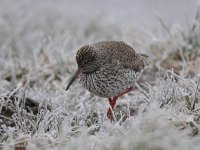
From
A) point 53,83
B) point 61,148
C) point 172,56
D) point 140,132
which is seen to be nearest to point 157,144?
point 140,132

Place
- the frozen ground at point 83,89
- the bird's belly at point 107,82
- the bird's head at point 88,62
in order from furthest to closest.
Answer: the bird's head at point 88,62 → the bird's belly at point 107,82 → the frozen ground at point 83,89

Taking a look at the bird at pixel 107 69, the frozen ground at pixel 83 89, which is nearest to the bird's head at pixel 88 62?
the bird at pixel 107 69

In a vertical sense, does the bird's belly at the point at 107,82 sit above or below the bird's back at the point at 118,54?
below

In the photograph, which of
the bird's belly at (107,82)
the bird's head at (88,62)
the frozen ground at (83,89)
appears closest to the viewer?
the frozen ground at (83,89)

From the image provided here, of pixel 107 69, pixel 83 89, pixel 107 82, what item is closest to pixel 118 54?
pixel 107 69

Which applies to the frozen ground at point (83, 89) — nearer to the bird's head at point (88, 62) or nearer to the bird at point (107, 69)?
the bird at point (107, 69)

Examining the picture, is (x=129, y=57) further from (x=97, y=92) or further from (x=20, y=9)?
(x=20, y=9)

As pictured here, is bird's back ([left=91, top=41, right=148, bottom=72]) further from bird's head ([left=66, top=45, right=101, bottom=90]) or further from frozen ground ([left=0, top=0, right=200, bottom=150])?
frozen ground ([left=0, top=0, right=200, bottom=150])
